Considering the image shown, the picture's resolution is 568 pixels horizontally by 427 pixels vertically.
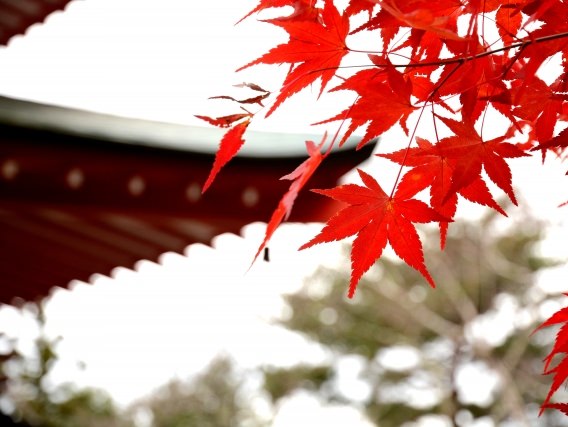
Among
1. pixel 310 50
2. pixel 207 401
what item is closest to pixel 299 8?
pixel 310 50

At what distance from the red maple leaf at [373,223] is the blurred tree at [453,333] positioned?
29.9 feet

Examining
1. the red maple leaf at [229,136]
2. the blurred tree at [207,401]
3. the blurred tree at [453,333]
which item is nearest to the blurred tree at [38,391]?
the red maple leaf at [229,136]

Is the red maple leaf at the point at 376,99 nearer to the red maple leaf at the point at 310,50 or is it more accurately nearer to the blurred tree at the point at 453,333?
the red maple leaf at the point at 310,50

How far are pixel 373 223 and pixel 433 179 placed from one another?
65 millimetres

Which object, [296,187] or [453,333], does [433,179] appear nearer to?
[296,187]

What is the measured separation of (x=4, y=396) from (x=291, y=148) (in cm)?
198

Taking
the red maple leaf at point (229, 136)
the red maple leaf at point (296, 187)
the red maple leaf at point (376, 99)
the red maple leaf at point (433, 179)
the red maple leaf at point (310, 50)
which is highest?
the red maple leaf at point (310, 50)

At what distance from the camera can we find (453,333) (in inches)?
383

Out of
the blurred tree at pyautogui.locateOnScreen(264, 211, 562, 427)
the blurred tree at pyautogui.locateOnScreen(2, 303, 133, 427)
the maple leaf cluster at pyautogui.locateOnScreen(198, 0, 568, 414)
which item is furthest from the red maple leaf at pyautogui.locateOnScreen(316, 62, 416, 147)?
the blurred tree at pyautogui.locateOnScreen(264, 211, 562, 427)

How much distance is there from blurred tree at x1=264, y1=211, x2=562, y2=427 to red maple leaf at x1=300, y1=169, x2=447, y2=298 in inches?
359

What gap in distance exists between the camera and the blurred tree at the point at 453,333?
942cm

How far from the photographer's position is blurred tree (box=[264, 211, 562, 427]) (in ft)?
30.9

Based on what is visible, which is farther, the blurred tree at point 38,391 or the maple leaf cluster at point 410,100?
the blurred tree at point 38,391

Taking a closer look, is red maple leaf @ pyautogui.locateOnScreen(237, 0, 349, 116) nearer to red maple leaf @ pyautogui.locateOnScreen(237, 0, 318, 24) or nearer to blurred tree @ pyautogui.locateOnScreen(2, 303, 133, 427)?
red maple leaf @ pyautogui.locateOnScreen(237, 0, 318, 24)
